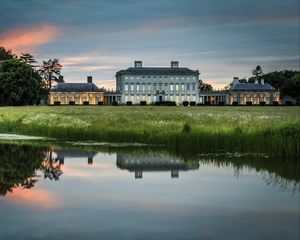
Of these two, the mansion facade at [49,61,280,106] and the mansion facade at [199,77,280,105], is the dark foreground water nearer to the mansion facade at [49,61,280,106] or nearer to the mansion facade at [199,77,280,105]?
the mansion facade at [199,77,280,105]

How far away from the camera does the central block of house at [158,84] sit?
156250mm

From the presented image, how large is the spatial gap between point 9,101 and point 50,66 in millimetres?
57749

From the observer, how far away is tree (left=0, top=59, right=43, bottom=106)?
7656 cm

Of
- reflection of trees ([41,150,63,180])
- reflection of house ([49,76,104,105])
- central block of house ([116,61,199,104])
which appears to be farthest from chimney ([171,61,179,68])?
reflection of trees ([41,150,63,180])

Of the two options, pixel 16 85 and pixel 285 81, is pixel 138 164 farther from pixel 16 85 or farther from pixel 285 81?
pixel 285 81

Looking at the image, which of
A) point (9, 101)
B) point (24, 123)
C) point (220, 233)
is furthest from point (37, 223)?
point (9, 101)

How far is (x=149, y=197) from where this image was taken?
11.8 metres

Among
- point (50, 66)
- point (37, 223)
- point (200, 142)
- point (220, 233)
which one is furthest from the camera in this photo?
point (50, 66)

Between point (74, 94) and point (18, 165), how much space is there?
127 metres

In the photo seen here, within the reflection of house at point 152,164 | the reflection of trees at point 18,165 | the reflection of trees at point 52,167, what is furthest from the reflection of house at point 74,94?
the reflection of house at point 152,164

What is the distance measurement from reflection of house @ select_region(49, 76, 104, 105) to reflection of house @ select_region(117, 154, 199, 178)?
12558 centimetres

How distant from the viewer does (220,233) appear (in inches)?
346

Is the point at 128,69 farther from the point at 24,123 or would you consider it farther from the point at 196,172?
the point at 196,172

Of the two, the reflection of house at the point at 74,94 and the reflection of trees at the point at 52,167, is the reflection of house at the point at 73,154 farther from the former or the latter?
the reflection of house at the point at 74,94
